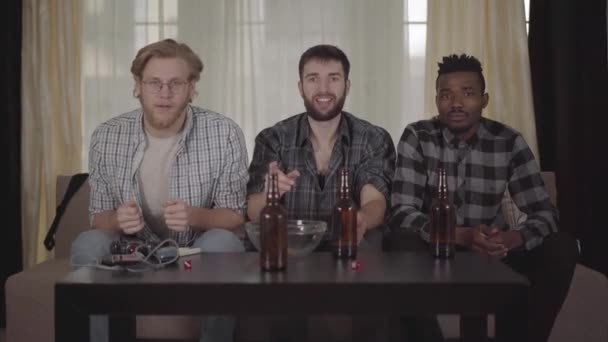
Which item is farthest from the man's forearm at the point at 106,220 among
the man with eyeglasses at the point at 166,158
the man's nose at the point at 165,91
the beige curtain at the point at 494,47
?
the beige curtain at the point at 494,47

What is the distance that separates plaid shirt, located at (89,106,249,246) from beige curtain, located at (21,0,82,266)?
995 millimetres

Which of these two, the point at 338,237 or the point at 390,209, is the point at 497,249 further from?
the point at 338,237

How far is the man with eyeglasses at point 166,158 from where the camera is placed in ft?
8.05

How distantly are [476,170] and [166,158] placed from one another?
1.14 m

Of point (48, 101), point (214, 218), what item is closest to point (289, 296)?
point (214, 218)

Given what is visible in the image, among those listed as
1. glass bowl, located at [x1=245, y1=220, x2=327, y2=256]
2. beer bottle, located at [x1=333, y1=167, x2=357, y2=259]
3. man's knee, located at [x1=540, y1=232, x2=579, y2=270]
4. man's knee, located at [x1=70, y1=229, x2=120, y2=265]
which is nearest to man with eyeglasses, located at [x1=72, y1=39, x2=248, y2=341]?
man's knee, located at [x1=70, y1=229, x2=120, y2=265]

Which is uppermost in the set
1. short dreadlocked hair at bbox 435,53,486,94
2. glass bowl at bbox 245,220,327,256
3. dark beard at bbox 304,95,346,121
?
short dreadlocked hair at bbox 435,53,486,94

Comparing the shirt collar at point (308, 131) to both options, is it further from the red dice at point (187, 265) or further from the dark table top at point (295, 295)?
the dark table top at point (295, 295)

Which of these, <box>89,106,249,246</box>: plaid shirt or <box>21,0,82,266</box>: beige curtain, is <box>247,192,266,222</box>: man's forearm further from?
<box>21,0,82,266</box>: beige curtain

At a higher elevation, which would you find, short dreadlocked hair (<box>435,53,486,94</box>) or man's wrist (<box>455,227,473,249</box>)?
short dreadlocked hair (<box>435,53,486,94</box>)

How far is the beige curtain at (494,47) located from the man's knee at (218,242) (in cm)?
148

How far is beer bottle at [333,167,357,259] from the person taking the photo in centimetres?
193

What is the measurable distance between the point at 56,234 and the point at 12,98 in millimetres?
805

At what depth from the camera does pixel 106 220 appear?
2438 millimetres
